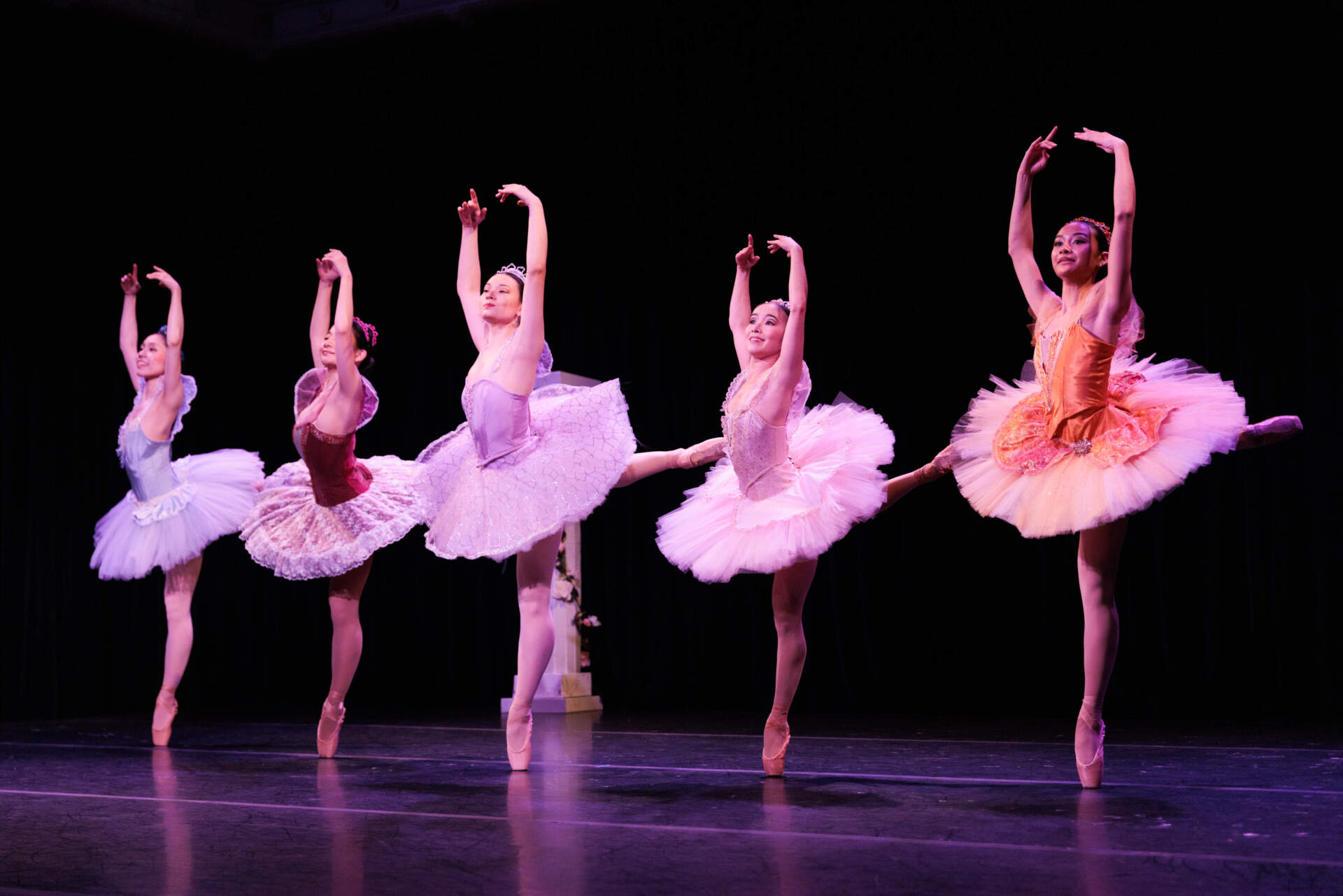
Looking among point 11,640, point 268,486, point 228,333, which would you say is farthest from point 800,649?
point 228,333

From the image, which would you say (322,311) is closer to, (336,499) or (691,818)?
(336,499)

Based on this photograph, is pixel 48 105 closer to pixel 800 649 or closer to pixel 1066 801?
pixel 800 649

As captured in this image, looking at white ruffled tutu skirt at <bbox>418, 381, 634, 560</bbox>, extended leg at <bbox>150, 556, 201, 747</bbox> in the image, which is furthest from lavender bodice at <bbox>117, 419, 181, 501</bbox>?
white ruffled tutu skirt at <bbox>418, 381, 634, 560</bbox>

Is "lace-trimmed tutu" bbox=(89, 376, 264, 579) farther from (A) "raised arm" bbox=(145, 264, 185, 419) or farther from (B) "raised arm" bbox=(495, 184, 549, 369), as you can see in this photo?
(B) "raised arm" bbox=(495, 184, 549, 369)

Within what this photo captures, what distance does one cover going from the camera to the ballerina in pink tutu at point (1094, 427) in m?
2.97

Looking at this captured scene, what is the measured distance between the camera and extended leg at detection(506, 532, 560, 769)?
364cm

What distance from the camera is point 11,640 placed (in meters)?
6.65

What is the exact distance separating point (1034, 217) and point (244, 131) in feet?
14.7

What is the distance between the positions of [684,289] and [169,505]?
294 centimetres

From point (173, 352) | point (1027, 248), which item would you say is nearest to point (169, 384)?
point (173, 352)

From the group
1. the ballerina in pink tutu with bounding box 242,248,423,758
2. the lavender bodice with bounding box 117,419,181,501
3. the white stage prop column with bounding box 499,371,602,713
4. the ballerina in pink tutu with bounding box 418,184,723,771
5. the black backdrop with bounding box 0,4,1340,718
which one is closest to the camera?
the ballerina in pink tutu with bounding box 418,184,723,771

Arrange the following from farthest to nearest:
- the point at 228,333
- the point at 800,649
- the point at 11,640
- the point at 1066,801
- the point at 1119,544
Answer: the point at 228,333, the point at 11,640, the point at 800,649, the point at 1119,544, the point at 1066,801

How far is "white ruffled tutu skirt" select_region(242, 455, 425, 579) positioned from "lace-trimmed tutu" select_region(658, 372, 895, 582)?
1.06m

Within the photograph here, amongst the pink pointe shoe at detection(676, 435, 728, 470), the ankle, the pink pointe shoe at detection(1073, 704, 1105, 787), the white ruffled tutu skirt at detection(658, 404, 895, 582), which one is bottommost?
the pink pointe shoe at detection(1073, 704, 1105, 787)
